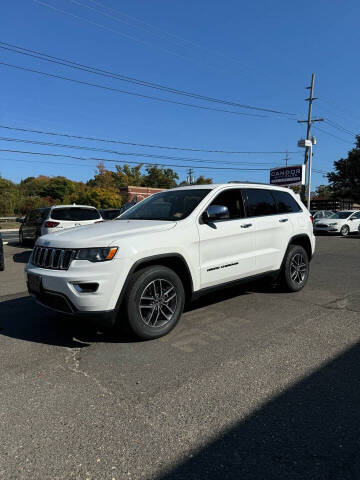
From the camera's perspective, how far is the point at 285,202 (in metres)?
5.76

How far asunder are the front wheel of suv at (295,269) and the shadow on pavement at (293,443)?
2.84 m

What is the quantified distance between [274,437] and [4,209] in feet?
171

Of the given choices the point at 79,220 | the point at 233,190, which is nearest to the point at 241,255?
the point at 233,190

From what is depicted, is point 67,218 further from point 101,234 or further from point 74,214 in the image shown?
point 101,234

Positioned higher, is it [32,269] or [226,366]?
[32,269]

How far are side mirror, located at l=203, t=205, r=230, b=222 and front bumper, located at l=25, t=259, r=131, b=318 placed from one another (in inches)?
50.0

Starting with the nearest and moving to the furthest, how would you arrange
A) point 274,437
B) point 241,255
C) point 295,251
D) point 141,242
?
1. point 274,437
2. point 141,242
3. point 241,255
4. point 295,251

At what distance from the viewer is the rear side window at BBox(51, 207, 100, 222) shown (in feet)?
34.5

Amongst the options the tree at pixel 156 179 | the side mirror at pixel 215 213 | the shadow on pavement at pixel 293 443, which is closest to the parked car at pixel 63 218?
the side mirror at pixel 215 213

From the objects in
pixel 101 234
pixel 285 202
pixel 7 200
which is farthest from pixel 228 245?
pixel 7 200

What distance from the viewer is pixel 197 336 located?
3.95 m

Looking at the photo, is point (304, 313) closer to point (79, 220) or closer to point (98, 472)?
point (98, 472)

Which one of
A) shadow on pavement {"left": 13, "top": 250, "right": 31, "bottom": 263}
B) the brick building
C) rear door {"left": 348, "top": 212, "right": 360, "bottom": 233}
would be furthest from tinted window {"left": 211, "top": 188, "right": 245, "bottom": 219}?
the brick building

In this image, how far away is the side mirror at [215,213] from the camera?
4199 millimetres
